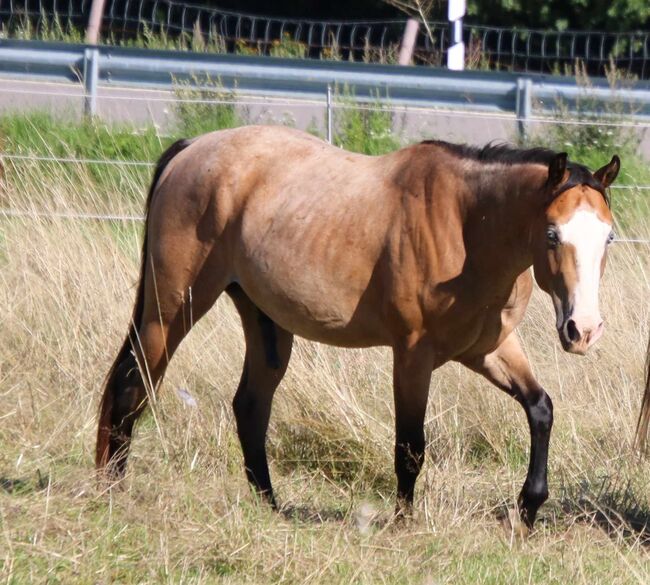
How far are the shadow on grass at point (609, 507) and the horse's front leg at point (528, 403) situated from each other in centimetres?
17

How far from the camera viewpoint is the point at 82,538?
4168mm

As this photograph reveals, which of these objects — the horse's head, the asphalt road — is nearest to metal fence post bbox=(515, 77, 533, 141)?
the asphalt road

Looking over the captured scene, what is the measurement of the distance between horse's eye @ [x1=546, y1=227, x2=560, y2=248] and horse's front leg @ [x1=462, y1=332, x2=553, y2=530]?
2.68 ft

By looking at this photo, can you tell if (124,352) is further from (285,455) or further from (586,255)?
(586,255)

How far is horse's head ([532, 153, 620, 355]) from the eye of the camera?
451 centimetres

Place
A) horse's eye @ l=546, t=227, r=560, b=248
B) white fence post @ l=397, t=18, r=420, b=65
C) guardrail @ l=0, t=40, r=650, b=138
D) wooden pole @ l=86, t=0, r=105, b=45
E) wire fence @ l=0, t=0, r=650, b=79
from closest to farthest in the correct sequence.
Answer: horse's eye @ l=546, t=227, r=560, b=248 → guardrail @ l=0, t=40, r=650, b=138 → white fence post @ l=397, t=18, r=420, b=65 → wooden pole @ l=86, t=0, r=105, b=45 → wire fence @ l=0, t=0, r=650, b=79

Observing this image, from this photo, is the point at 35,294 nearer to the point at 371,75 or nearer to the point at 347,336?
the point at 347,336

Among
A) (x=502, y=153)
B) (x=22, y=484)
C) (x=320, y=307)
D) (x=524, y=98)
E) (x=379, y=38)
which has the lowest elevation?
(x=379, y=38)

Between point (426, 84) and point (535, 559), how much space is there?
845 centimetres

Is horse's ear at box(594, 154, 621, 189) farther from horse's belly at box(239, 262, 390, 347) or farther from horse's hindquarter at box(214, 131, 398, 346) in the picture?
horse's belly at box(239, 262, 390, 347)

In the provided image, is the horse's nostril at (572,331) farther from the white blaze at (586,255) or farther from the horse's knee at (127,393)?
the horse's knee at (127,393)

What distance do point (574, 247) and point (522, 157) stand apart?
0.62 meters

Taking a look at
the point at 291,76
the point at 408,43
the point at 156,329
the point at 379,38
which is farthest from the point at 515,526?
the point at 379,38

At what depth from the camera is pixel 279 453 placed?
618cm
